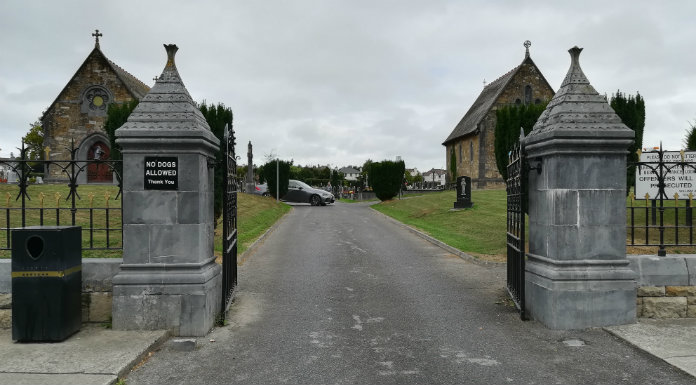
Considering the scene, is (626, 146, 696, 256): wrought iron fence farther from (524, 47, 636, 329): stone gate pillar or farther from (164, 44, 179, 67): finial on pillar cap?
(164, 44, 179, 67): finial on pillar cap

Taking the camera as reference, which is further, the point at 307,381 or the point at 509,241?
the point at 509,241

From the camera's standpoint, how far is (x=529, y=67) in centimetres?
3962

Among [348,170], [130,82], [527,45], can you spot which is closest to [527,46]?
[527,45]

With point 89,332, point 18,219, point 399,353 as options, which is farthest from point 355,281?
point 18,219

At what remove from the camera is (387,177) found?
3588cm

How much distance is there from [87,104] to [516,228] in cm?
2960

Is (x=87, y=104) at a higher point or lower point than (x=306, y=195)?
higher

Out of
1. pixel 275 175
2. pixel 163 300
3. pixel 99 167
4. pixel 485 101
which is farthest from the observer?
pixel 485 101

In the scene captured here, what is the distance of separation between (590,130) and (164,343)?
5.43 metres

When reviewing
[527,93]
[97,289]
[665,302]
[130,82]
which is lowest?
[665,302]

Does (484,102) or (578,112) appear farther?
(484,102)

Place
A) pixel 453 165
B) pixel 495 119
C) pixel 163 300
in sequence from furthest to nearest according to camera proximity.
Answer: pixel 453 165 < pixel 495 119 < pixel 163 300

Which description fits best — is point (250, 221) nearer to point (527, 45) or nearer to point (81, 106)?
point (81, 106)

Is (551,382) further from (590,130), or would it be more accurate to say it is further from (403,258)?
(403,258)
